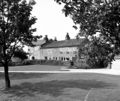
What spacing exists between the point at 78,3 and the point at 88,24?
111 centimetres

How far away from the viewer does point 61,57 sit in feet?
224

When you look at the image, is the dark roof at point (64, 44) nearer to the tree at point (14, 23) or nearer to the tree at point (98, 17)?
the tree at point (14, 23)

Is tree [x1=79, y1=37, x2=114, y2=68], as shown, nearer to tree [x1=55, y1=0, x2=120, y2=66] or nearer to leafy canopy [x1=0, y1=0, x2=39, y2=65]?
tree [x1=55, y1=0, x2=120, y2=66]

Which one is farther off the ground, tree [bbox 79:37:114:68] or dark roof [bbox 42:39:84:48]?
dark roof [bbox 42:39:84:48]

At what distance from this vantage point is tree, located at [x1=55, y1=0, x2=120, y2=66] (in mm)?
7047

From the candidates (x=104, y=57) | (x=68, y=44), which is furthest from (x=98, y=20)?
(x=68, y=44)

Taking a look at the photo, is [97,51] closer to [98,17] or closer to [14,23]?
[98,17]

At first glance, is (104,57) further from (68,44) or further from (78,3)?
(68,44)

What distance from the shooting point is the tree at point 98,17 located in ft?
23.1

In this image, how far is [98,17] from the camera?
722 cm

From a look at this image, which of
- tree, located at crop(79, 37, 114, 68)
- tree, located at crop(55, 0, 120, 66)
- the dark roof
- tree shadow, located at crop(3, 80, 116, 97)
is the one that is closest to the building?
the dark roof

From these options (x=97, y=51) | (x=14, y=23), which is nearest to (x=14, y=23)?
(x=14, y=23)

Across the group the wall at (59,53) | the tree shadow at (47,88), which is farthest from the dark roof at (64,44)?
the tree shadow at (47,88)

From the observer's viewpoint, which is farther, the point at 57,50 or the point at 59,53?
the point at 57,50
